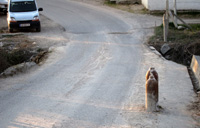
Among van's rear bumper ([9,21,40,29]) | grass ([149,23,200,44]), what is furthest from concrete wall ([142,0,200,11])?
van's rear bumper ([9,21,40,29])

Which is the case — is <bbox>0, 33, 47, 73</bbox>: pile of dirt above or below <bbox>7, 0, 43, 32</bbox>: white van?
below

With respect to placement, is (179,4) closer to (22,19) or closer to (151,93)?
(22,19)

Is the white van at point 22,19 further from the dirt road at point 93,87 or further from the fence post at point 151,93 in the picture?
the fence post at point 151,93

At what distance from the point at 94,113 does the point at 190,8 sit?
18024 millimetres

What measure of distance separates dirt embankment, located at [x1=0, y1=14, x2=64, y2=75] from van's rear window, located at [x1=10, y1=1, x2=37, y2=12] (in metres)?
1.26

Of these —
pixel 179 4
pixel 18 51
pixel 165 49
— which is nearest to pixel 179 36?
pixel 165 49

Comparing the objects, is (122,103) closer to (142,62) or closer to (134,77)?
(134,77)

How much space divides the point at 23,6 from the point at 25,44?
16.4 ft

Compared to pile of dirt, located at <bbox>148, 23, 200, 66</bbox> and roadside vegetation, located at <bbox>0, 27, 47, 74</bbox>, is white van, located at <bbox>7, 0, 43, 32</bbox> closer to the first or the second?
roadside vegetation, located at <bbox>0, 27, 47, 74</bbox>

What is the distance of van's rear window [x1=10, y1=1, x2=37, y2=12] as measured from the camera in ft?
62.6

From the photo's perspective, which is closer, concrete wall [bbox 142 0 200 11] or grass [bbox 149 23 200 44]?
grass [bbox 149 23 200 44]

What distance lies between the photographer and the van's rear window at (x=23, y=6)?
19078 mm

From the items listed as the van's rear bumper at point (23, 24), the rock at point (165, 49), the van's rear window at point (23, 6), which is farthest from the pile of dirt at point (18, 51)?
the rock at point (165, 49)

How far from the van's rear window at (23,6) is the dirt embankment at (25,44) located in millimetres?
1263
